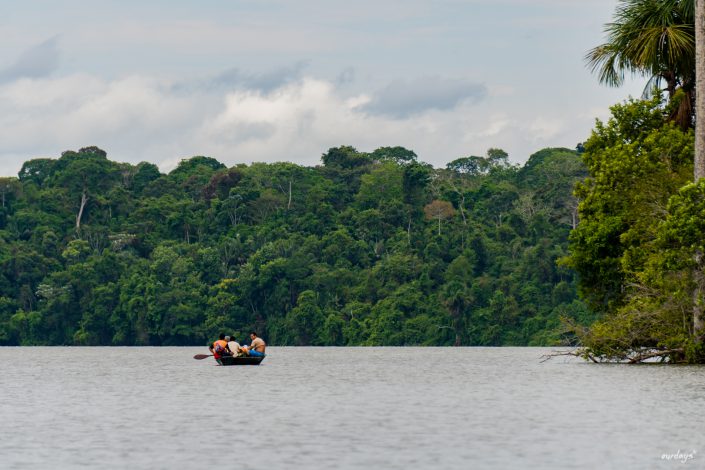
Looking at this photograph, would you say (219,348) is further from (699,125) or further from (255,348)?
(699,125)

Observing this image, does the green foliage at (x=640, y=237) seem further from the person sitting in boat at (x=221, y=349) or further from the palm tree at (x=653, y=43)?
the person sitting in boat at (x=221, y=349)

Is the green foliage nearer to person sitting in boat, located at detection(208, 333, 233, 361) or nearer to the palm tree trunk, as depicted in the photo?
the palm tree trunk

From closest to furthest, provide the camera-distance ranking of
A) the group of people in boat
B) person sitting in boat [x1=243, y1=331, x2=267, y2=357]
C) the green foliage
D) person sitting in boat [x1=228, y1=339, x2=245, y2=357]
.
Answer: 1. the green foliage
2. person sitting in boat [x1=228, y1=339, x2=245, y2=357]
3. the group of people in boat
4. person sitting in boat [x1=243, y1=331, x2=267, y2=357]

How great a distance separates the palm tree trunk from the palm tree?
181 cm

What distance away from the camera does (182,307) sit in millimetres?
109812

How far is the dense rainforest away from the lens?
107000 mm

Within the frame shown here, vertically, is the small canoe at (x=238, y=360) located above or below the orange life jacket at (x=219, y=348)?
Result: below

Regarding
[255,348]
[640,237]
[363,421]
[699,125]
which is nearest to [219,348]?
[255,348]

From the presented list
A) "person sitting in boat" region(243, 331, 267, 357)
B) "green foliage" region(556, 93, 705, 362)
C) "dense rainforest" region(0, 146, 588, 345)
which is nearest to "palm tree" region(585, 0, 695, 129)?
"green foliage" region(556, 93, 705, 362)

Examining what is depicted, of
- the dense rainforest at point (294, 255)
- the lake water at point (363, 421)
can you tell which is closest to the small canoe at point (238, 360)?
the lake water at point (363, 421)

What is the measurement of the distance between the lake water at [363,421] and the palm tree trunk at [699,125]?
1.83 meters

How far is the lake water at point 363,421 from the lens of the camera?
2022cm

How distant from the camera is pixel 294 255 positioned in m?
115

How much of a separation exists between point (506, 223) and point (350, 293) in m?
18.4
